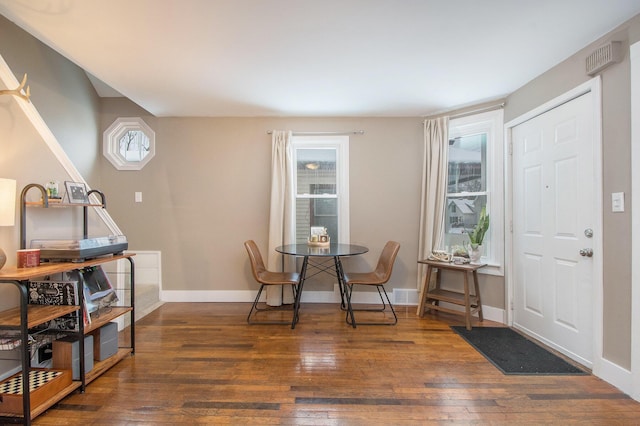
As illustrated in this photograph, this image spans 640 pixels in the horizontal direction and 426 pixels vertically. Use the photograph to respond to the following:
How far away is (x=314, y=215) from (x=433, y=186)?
1.52 m

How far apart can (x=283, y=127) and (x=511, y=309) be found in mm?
3324

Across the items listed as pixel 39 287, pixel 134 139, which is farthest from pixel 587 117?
pixel 134 139

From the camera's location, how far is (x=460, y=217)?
328cm

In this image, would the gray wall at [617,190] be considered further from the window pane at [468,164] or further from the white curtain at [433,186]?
the white curtain at [433,186]

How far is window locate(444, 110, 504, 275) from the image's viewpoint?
2961 mm

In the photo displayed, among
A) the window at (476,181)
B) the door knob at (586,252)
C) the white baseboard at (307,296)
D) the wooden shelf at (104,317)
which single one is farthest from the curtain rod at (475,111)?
the wooden shelf at (104,317)

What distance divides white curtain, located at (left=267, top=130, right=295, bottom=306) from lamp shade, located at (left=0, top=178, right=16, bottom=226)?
85.7 inches

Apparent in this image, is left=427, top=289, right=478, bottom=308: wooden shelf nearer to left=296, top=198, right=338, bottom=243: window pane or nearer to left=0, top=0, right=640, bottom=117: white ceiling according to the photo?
left=296, top=198, right=338, bottom=243: window pane

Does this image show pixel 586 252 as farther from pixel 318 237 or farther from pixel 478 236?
pixel 318 237

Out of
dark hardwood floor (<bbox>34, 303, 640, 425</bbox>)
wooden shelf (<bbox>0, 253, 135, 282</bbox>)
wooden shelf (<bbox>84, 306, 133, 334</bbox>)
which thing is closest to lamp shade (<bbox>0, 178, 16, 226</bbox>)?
wooden shelf (<bbox>0, 253, 135, 282</bbox>)

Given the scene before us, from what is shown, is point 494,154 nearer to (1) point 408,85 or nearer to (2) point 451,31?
(1) point 408,85

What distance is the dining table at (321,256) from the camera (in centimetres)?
278

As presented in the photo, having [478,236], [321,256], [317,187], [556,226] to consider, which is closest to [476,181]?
[478,236]

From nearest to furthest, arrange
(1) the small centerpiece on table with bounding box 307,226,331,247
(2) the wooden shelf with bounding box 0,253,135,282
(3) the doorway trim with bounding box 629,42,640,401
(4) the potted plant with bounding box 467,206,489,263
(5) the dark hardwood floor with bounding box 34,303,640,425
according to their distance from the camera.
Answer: (2) the wooden shelf with bounding box 0,253,135,282, (5) the dark hardwood floor with bounding box 34,303,640,425, (3) the doorway trim with bounding box 629,42,640,401, (4) the potted plant with bounding box 467,206,489,263, (1) the small centerpiece on table with bounding box 307,226,331,247
